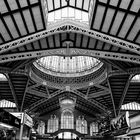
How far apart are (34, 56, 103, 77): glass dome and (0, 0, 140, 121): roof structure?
4.66 ft

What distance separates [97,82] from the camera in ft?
125

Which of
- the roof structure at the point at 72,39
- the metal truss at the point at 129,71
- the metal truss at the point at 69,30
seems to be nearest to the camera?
the roof structure at the point at 72,39

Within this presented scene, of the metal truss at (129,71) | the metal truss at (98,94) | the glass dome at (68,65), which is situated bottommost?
the metal truss at (98,94)

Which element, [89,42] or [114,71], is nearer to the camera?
[89,42]

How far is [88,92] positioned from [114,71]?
1279cm

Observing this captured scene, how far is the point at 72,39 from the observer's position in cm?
2633

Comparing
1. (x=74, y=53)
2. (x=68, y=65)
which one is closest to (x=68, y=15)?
(x=74, y=53)

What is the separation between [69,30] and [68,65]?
2370cm

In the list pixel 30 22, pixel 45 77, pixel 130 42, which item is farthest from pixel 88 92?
pixel 30 22

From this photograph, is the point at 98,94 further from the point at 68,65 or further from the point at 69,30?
the point at 69,30

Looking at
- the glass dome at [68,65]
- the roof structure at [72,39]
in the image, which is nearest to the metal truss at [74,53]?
the roof structure at [72,39]

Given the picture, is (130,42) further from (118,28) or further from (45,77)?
(45,77)

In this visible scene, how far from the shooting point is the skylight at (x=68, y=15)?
2428 cm

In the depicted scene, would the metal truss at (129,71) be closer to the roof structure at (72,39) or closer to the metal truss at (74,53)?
the roof structure at (72,39)
